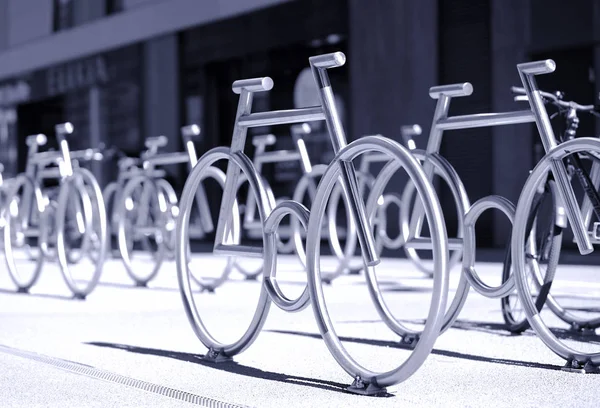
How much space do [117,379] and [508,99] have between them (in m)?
9.97

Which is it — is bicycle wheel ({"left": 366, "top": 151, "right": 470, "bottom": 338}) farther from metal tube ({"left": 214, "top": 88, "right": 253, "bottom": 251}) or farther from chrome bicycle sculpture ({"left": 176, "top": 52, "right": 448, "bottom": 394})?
metal tube ({"left": 214, "top": 88, "right": 253, "bottom": 251})

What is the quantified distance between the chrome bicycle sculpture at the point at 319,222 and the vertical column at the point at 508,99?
8.26 meters

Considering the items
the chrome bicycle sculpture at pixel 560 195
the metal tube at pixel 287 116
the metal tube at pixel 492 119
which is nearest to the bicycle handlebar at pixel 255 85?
the metal tube at pixel 287 116

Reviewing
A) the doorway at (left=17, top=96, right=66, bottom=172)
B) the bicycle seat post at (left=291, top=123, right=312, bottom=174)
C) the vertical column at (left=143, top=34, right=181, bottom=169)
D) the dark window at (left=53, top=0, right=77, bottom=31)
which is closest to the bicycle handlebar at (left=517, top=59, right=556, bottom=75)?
the bicycle seat post at (left=291, top=123, right=312, bottom=174)

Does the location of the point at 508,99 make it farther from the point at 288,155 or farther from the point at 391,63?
the point at 288,155

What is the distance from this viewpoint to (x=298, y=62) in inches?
655

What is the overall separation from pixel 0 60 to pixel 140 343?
857 inches

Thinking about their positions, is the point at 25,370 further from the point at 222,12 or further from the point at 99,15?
the point at 99,15

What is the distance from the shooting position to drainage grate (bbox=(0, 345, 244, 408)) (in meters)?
3.86

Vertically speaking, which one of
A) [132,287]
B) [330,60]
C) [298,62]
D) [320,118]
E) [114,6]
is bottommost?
[132,287]

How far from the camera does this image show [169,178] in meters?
14.1

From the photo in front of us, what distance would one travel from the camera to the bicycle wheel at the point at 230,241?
15.2ft

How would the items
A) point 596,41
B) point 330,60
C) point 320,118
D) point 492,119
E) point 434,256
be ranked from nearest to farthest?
point 434,256, point 330,60, point 320,118, point 492,119, point 596,41

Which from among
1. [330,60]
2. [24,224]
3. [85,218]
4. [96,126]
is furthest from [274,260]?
[96,126]
